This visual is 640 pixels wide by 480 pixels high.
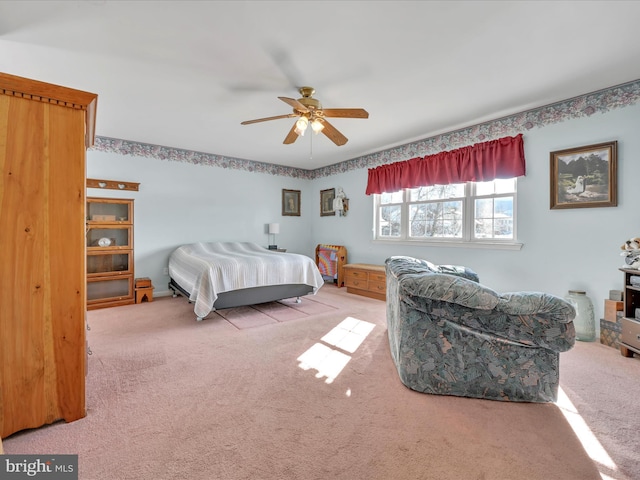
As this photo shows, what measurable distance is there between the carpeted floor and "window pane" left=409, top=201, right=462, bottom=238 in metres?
1.99

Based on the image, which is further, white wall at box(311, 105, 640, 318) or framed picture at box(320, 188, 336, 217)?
framed picture at box(320, 188, 336, 217)

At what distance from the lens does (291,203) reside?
666 centimetres

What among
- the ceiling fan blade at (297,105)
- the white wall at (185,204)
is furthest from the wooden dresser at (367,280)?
the ceiling fan blade at (297,105)

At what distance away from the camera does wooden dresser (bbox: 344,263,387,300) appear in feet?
15.5

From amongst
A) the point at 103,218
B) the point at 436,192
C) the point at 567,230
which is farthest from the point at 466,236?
the point at 103,218

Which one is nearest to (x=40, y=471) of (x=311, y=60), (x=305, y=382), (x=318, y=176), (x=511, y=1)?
(x=305, y=382)

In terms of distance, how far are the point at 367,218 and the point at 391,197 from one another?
61 cm

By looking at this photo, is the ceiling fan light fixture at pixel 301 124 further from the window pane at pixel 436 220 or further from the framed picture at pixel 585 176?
the framed picture at pixel 585 176

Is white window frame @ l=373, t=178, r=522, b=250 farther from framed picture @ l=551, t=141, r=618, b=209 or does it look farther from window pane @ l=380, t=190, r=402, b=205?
framed picture @ l=551, t=141, r=618, b=209

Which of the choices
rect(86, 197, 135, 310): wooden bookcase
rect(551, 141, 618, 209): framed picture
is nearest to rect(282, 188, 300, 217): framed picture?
rect(86, 197, 135, 310): wooden bookcase

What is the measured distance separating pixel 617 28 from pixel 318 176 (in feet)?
16.8

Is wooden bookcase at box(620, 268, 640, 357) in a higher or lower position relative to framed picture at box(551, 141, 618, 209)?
lower

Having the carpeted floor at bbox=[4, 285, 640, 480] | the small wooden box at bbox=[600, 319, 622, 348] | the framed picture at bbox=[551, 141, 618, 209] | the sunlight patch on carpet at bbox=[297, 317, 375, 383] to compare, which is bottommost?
the carpeted floor at bbox=[4, 285, 640, 480]

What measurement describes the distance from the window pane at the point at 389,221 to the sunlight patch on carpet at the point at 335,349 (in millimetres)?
2095
